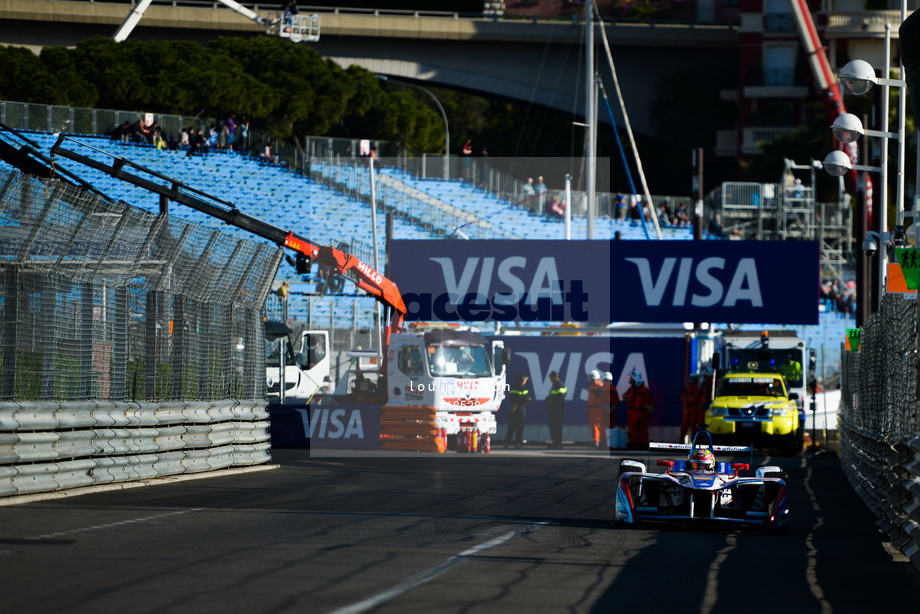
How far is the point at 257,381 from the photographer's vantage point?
2064cm

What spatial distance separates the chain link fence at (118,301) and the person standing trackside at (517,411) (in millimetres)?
10218

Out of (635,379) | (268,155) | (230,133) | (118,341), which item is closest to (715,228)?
(268,155)

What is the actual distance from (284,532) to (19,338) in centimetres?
422

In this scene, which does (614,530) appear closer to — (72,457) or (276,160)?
→ (72,457)

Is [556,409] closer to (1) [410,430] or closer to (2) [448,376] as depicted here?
(2) [448,376]

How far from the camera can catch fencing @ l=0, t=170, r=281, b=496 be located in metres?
13.1

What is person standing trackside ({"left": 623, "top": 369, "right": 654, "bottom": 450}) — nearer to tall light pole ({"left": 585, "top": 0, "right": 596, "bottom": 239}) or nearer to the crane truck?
the crane truck

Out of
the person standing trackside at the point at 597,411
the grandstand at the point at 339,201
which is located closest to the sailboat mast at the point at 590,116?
the grandstand at the point at 339,201

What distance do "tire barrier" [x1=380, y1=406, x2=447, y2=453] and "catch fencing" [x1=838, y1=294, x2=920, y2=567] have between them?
8587mm

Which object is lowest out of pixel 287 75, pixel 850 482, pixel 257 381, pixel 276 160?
pixel 850 482

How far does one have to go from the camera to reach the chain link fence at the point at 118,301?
13.1 meters

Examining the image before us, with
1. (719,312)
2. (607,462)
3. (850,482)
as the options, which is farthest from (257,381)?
(719,312)

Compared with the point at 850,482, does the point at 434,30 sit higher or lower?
higher

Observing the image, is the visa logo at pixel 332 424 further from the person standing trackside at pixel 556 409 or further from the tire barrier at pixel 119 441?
the tire barrier at pixel 119 441
